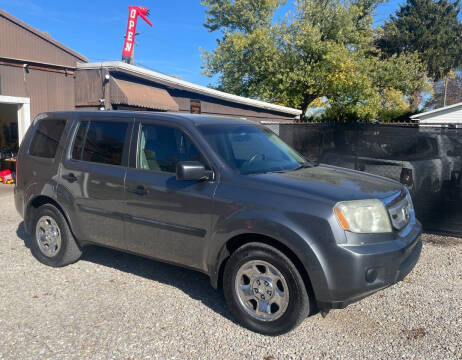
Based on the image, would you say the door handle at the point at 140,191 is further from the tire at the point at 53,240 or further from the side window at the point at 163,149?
the tire at the point at 53,240

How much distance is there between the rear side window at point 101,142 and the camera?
4305 millimetres

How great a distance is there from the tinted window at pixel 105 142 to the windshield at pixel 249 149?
37.4 inches

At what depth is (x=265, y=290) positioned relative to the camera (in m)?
3.40

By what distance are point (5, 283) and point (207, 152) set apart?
2.77m

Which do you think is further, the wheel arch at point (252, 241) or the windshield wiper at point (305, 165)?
the windshield wiper at point (305, 165)

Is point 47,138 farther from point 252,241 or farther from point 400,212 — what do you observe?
point 400,212

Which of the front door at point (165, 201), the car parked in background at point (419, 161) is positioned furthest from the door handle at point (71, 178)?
the car parked in background at point (419, 161)

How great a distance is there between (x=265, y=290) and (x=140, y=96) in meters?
9.38

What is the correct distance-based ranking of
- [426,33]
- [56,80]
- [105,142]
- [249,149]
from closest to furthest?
1. [249,149]
2. [105,142]
3. [56,80]
4. [426,33]

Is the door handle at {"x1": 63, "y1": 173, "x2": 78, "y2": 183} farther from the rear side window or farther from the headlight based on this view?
the headlight

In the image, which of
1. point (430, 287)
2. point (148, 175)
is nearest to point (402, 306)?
point (430, 287)

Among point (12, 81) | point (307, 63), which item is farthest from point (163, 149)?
point (307, 63)

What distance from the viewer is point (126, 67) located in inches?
443

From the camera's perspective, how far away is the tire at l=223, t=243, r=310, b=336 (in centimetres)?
323
